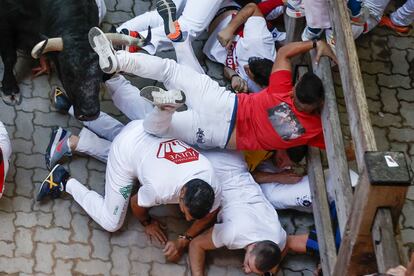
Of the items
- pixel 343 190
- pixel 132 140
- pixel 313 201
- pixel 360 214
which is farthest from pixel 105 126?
pixel 360 214

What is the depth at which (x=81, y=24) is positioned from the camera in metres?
5.20

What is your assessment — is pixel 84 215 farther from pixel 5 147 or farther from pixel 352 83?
pixel 352 83

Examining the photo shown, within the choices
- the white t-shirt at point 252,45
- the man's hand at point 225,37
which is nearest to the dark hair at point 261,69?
the white t-shirt at point 252,45

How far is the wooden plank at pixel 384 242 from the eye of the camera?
3551 millimetres

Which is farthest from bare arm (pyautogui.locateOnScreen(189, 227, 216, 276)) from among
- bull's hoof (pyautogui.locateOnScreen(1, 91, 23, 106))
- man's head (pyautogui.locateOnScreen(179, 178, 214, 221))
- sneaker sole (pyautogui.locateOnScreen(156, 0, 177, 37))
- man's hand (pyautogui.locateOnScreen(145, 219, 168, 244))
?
bull's hoof (pyautogui.locateOnScreen(1, 91, 23, 106))

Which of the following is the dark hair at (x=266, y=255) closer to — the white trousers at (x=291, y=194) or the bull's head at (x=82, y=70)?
the white trousers at (x=291, y=194)

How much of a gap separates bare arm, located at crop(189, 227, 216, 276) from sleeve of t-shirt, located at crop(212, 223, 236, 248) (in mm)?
48

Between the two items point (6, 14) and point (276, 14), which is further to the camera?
point (276, 14)

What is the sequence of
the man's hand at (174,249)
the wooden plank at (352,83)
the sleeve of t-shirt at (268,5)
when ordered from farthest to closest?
the sleeve of t-shirt at (268,5) < the man's hand at (174,249) < the wooden plank at (352,83)

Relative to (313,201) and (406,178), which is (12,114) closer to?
(313,201)

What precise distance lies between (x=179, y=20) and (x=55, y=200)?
1.61m

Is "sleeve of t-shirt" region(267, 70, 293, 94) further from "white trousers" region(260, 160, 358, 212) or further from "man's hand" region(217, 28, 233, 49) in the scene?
"man's hand" region(217, 28, 233, 49)

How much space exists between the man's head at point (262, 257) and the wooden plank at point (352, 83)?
969 millimetres

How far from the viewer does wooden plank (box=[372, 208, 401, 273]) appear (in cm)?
355
